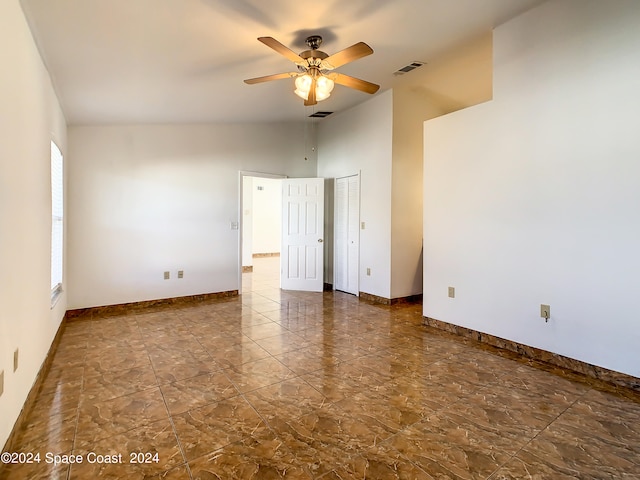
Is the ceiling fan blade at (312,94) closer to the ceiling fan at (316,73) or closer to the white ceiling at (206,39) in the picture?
the ceiling fan at (316,73)

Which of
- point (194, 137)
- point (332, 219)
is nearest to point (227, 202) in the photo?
point (194, 137)

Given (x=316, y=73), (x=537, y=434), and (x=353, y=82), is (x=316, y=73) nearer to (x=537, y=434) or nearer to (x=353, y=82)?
(x=353, y=82)

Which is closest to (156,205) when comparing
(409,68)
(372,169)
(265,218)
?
(372,169)

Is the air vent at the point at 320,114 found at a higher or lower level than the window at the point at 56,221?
higher

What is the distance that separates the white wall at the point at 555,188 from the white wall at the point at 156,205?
3.45 m

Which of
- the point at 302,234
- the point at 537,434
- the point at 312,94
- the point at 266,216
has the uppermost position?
the point at 312,94

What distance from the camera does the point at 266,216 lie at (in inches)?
415

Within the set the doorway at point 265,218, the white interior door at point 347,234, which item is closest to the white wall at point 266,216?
the doorway at point 265,218

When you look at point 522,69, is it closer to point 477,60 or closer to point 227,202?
point 477,60

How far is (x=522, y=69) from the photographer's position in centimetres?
311

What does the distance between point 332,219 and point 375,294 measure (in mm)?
1722

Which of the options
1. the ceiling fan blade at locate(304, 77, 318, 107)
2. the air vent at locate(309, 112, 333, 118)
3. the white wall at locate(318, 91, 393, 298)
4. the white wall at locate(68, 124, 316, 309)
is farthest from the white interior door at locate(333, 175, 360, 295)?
the ceiling fan blade at locate(304, 77, 318, 107)

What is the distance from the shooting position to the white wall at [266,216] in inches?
404

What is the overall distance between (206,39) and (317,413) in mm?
2963
